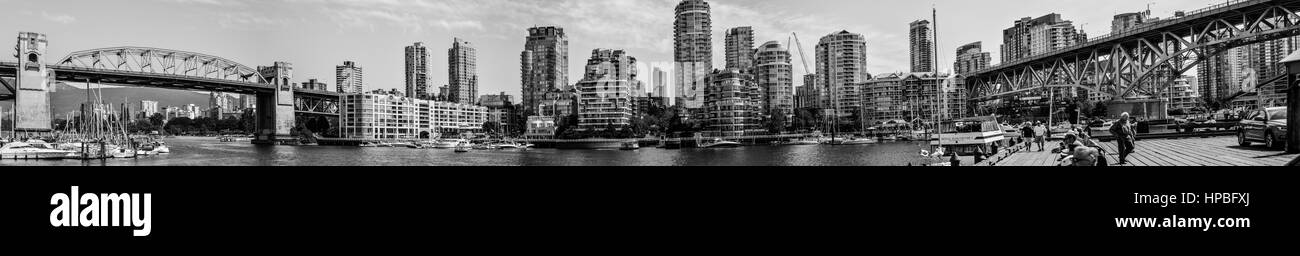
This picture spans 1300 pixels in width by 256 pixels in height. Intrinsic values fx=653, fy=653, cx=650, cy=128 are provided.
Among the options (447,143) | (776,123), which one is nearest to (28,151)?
(447,143)

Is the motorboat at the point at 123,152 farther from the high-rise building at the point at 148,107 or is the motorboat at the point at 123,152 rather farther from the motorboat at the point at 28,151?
the motorboat at the point at 28,151

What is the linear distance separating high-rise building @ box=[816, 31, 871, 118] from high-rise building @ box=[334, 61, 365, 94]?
2759 millimetres

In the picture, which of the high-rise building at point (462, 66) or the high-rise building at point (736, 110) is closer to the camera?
the high-rise building at point (462, 66)

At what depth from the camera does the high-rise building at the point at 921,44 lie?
3.94 m

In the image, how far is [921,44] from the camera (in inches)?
188

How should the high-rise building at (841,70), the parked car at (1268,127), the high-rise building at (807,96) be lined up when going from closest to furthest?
the parked car at (1268,127)
the high-rise building at (841,70)
the high-rise building at (807,96)

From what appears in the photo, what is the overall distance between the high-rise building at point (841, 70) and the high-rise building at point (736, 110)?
362 cm

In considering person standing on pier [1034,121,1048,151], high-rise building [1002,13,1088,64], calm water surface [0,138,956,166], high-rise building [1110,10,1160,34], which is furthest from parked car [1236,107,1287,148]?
calm water surface [0,138,956,166]

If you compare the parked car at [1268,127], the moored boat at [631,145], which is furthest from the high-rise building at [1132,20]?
the moored boat at [631,145]

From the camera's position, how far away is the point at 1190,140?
12.1 feet

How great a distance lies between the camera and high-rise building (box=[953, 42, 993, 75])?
11.9 ft
